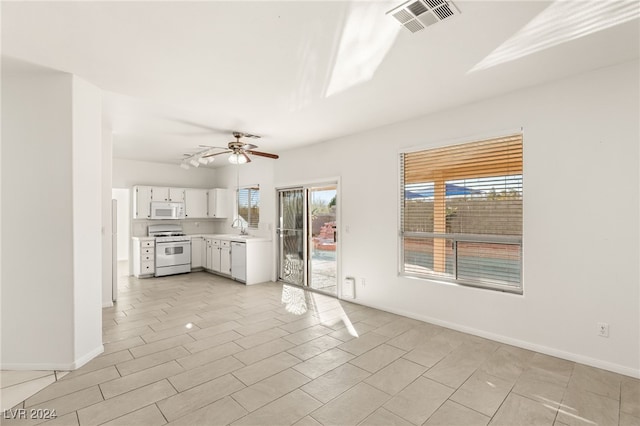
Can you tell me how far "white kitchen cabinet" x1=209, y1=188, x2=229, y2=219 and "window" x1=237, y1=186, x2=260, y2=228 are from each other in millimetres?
488

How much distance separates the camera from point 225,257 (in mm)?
7148

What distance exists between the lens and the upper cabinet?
288 inches

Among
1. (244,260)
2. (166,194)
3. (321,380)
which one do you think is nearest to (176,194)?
(166,194)

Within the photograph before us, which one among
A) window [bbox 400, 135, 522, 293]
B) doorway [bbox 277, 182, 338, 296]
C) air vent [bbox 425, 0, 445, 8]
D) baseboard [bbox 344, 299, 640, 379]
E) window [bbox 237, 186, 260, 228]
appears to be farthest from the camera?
window [bbox 237, 186, 260, 228]

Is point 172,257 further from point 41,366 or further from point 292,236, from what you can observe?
point 41,366

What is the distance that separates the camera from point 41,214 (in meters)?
2.92

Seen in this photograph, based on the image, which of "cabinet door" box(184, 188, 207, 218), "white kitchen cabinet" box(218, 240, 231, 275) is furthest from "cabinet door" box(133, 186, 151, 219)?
"white kitchen cabinet" box(218, 240, 231, 275)

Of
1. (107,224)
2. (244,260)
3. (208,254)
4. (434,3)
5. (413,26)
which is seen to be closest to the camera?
(434,3)

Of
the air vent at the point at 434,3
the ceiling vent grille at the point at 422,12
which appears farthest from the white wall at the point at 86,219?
the air vent at the point at 434,3

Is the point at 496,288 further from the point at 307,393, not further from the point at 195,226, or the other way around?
the point at 195,226

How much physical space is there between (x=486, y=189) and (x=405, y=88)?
1554 mm

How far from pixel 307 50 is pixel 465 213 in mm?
2709

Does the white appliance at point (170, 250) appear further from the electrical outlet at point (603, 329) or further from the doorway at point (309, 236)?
the electrical outlet at point (603, 329)

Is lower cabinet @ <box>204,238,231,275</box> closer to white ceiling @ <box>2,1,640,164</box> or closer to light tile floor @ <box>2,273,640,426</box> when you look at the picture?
light tile floor @ <box>2,273,640,426</box>
